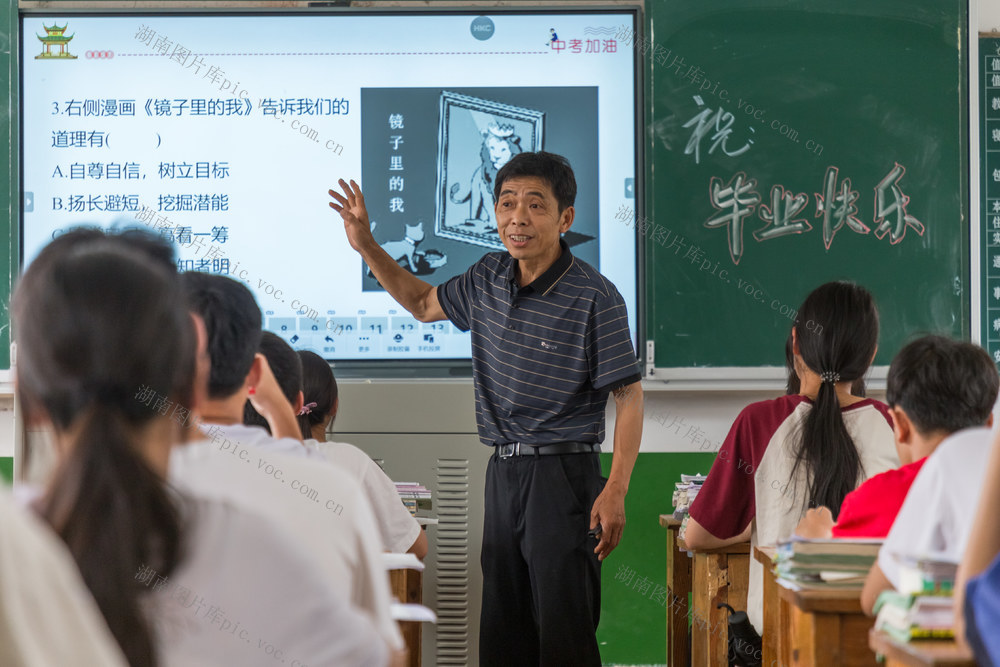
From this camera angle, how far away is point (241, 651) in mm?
927

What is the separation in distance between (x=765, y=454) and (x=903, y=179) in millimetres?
1836

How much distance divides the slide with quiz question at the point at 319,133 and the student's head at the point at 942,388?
197 centimetres

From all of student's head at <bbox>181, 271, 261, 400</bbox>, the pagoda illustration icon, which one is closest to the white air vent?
the pagoda illustration icon

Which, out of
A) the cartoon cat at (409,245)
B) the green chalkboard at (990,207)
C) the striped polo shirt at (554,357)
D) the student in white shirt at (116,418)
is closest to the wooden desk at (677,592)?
the striped polo shirt at (554,357)

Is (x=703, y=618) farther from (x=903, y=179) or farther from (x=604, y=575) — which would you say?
(x=903, y=179)

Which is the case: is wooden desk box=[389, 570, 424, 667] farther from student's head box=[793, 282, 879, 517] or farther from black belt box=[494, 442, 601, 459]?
student's head box=[793, 282, 879, 517]

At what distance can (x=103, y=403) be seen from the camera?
0.78m

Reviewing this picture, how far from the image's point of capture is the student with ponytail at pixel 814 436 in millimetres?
2127

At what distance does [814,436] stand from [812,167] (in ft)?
5.72

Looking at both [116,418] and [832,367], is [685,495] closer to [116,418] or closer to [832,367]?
[832,367]

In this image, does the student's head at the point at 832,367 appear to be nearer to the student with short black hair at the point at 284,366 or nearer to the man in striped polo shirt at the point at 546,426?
the man in striped polo shirt at the point at 546,426

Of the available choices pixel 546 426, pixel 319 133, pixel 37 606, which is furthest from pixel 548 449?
pixel 37 606

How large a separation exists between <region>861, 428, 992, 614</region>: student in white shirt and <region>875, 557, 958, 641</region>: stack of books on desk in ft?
0.06

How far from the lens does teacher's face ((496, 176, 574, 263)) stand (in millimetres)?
2682
